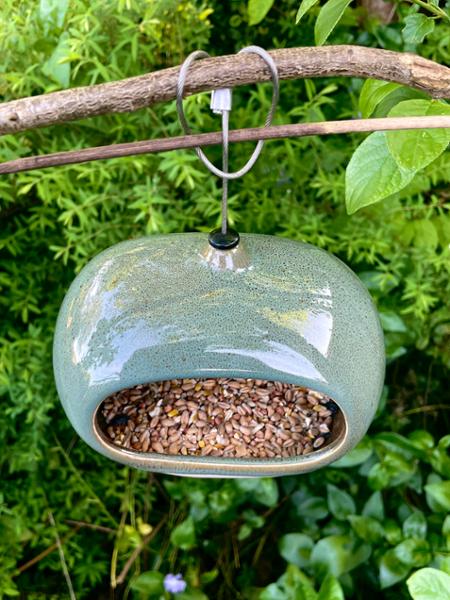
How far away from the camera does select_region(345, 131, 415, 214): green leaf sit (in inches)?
28.5

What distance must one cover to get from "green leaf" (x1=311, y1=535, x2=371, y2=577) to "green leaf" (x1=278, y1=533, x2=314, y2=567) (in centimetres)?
3

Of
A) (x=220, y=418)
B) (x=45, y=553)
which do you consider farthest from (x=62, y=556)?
(x=220, y=418)

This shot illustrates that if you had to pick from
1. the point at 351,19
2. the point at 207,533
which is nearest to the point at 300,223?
the point at 351,19

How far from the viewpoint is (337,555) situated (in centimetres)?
148

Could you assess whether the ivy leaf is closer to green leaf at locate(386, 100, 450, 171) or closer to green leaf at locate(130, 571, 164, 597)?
green leaf at locate(386, 100, 450, 171)

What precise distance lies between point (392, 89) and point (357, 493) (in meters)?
1.13

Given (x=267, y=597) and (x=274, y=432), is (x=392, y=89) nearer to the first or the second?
(x=274, y=432)

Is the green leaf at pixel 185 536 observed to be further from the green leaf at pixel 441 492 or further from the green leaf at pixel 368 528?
the green leaf at pixel 441 492

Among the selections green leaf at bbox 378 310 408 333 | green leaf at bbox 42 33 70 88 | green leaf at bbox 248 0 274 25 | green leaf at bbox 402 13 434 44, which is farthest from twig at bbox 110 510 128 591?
green leaf at bbox 402 13 434 44

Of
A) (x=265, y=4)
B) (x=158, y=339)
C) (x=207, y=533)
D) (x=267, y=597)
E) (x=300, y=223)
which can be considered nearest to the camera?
(x=158, y=339)

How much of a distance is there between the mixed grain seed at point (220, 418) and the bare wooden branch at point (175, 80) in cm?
34

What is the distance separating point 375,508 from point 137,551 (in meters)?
0.58

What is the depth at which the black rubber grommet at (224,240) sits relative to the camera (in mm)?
640

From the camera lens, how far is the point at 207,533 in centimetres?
184
